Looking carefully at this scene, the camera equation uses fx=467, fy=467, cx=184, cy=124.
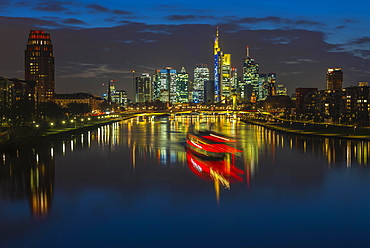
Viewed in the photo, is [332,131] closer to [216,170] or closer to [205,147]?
[205,147]

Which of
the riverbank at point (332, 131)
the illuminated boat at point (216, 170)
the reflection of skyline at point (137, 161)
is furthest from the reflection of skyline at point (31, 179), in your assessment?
the riverbank at point (332, 131)

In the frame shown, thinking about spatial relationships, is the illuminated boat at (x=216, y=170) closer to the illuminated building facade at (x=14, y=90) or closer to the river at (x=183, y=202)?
the river at (x=183, y=202)

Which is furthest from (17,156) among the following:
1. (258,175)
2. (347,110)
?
(347,110)

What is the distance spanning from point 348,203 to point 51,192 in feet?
43.3

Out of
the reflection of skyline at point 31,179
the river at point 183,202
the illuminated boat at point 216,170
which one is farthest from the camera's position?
the illuminated boat at point 216,170

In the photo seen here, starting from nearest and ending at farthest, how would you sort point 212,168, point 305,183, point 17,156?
point 305,183, point 212,168, point 17,156

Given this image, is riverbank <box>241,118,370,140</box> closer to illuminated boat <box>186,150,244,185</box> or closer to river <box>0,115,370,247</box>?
river <box>0,115,370,247</box>

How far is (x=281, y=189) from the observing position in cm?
2250

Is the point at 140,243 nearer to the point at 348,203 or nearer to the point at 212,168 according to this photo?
the point at 348,203

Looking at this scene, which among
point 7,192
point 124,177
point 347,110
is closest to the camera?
point 7,192

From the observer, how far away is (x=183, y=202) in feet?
63.6

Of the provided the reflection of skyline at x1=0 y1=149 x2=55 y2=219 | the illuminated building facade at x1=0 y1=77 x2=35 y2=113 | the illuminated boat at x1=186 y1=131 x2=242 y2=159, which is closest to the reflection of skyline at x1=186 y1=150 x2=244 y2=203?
the illuminated boat at x1=186 y1=131 x2=242 y2=159

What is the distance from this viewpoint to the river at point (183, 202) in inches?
571

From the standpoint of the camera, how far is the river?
14492 millimetres
